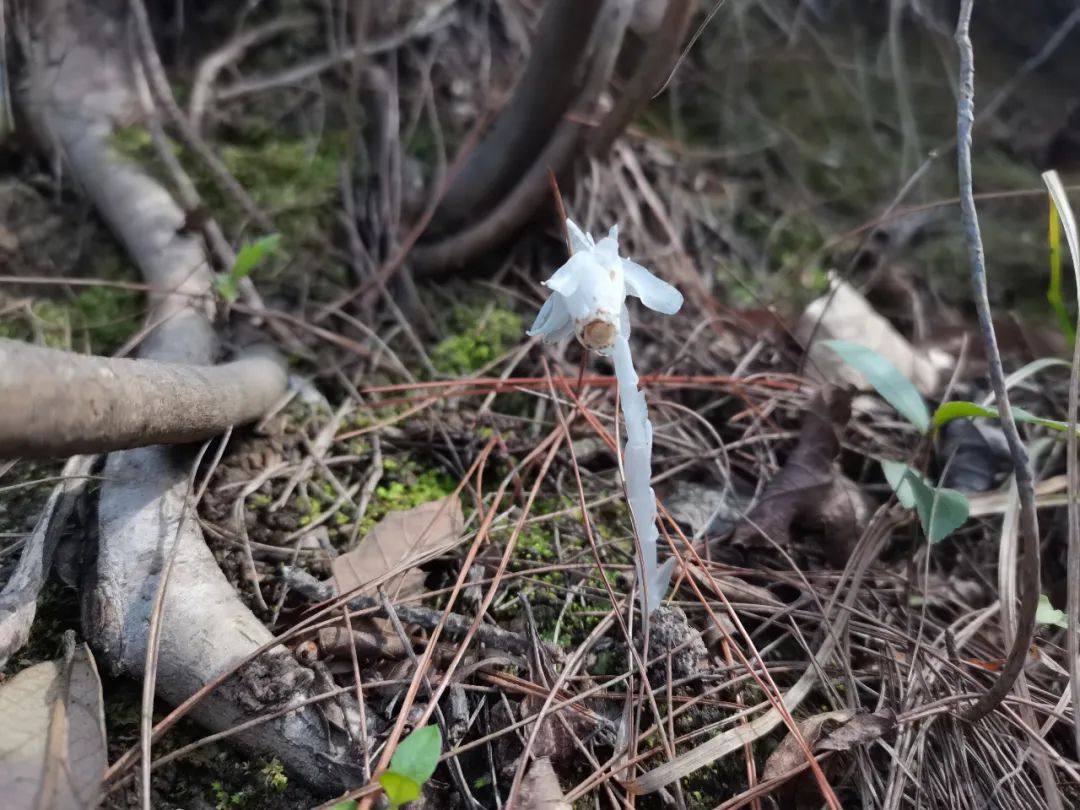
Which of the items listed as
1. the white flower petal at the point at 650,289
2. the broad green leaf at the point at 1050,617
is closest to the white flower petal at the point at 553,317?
the white flower petal at the point at 650,289

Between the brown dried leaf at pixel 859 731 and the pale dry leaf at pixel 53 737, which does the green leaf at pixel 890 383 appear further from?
the pale dry leaf at pixel 53 737

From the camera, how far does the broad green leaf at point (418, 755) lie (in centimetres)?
92

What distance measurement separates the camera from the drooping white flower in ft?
3.30

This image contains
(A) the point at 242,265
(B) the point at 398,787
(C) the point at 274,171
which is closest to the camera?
(B) the point at 398,787

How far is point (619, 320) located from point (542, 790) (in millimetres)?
717

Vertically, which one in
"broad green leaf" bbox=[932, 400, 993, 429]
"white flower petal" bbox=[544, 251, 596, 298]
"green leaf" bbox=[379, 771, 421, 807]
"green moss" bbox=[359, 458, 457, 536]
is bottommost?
"green moss" bbox=[359, 458, 457, 536]

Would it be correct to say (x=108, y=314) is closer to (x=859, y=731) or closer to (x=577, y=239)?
(x=577, y=239)

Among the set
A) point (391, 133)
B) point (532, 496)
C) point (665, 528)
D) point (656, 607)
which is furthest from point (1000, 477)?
point (391, 133)

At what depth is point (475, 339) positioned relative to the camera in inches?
80.0

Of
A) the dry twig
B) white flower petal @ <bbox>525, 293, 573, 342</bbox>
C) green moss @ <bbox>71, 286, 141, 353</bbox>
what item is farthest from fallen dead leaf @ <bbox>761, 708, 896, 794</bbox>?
green moss @ <bbox>71, 286, 141, 353</bbox>

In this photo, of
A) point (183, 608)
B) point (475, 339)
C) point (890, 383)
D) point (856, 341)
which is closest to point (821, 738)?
point (890, 383)

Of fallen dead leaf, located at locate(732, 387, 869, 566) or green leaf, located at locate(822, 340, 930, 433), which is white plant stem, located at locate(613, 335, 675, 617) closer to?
fallen dead leaf, located at locate(732, 387, 869, 566)

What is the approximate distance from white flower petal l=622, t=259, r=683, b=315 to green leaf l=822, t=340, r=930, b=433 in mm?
643

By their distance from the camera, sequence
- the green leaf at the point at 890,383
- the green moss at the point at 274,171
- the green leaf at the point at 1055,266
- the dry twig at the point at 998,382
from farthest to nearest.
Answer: the green moss at the point at 274,171
the green leaf at the point at 890,383
the green leaf at the point at 1055,266
the dry twig at the point at 998,382
